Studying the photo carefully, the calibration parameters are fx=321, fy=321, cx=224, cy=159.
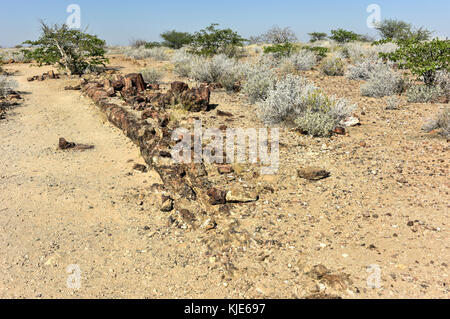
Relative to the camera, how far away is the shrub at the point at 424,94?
788cm

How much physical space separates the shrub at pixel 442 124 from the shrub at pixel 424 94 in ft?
7.36

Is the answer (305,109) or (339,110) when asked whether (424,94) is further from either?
(305,109)

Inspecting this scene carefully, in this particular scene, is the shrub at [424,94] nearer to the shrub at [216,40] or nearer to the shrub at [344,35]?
the shrub at [216,40]

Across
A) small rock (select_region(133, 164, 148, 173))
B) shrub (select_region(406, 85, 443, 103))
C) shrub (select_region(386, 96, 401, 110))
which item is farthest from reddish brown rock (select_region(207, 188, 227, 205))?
shrub (select_region(406, 85, 443, 103))

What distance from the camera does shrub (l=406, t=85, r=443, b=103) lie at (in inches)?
310

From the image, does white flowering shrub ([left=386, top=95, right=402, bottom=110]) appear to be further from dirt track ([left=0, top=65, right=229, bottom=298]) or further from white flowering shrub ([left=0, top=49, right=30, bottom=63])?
white flowering shrub ([left=0, top=49, right=30, bottom=63])

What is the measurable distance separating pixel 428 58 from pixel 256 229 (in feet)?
25.4

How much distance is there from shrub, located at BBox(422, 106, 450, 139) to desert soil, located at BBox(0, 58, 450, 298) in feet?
0.52

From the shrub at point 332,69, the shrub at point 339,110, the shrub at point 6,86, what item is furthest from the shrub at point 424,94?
the shrub at point 6,86

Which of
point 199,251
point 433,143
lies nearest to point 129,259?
point 199,251

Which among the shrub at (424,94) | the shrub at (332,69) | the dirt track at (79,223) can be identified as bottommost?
the dirt track at (79,223)

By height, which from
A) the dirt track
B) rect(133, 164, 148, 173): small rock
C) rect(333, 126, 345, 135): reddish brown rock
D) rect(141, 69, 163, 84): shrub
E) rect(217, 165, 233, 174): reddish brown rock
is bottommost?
the dirt track

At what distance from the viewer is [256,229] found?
401cm

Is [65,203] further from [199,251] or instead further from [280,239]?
[280,239]
